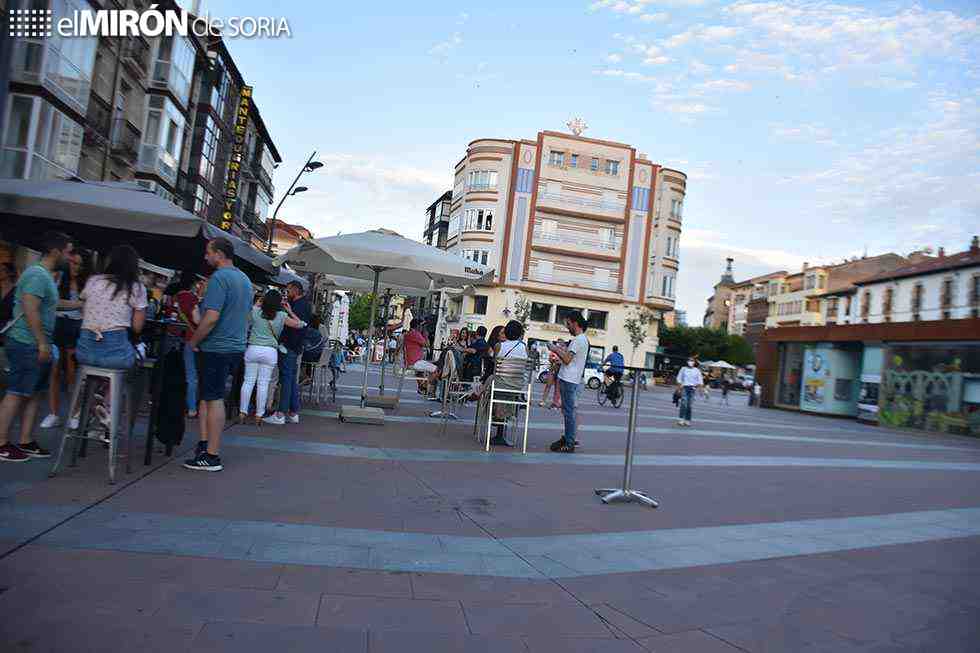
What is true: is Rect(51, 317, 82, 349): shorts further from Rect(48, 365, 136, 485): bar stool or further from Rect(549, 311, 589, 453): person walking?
Rect(549, 311, 589, 453): person walking

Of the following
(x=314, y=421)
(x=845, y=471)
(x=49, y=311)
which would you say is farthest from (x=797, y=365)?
(x=49, y=311)

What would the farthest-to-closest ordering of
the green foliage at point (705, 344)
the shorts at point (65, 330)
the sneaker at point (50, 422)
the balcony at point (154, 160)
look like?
the green foliage at point (705, 344) → the balcony at point (154, 160) → the shorts at point (65, 330) → the sneaker at point (50, 422)

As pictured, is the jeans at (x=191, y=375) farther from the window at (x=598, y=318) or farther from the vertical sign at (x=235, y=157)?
the window at (x=598, y=318)

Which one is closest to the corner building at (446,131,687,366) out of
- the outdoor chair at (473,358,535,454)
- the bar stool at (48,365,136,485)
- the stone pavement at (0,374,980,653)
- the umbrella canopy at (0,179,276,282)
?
the outdoor chair at (473,358,535,454)

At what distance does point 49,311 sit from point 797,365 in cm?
3762

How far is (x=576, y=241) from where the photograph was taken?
56.1m

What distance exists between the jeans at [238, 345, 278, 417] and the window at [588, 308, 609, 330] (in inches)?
1901

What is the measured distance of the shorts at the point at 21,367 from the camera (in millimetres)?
5715

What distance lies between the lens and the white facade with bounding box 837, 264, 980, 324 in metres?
43.0

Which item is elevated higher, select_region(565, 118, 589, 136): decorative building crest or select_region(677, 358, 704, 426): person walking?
select_region(565, 118, 589, 136): decorative building crest

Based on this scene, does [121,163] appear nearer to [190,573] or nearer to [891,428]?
→ [190,573]

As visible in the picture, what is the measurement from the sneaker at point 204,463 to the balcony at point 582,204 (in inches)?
1992

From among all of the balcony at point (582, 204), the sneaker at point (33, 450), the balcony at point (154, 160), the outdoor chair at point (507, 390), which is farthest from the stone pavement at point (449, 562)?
the balcony at point (582, 204)

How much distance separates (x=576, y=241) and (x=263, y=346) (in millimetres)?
48356
